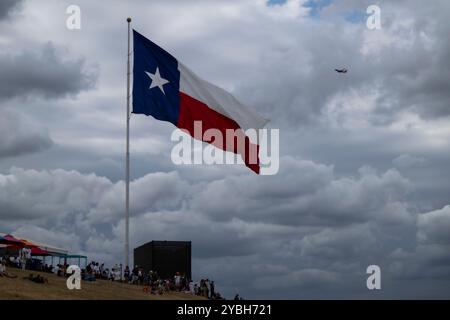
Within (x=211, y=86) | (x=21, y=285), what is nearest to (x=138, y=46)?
(x=211, y=86)

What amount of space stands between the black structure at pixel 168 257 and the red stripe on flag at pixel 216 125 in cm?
2124

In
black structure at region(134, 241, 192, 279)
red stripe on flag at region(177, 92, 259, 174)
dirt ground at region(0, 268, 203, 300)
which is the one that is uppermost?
red stripe on flag at region(177, 92, 259, 174)

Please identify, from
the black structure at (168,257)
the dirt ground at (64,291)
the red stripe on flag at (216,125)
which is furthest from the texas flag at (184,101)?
the black structure at (168,257)

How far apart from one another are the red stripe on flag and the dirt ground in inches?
385

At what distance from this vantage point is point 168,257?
2379 inches

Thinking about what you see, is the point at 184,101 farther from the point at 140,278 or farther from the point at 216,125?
the point at 140,278

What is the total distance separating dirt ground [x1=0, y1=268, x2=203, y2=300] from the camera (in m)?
36.2

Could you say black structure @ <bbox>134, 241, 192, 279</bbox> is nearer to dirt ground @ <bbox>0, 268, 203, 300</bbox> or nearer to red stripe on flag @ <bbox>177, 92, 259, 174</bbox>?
dirt ground @ <bbox>0, 268, 203, 300</bbox>

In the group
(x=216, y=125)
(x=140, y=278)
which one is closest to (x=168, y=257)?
(x=140, y=278)

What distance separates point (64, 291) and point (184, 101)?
11.5 m

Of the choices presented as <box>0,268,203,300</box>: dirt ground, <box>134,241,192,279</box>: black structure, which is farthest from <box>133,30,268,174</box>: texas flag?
<box>134,241,192,279</box>: black structure

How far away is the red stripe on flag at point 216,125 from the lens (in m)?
39.8
